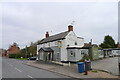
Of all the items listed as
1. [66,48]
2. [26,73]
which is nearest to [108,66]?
[26,73]

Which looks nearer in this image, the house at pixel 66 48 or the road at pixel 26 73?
the road at pixel 26 73

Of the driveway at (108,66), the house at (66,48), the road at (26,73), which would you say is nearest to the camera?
the road at (26,73)

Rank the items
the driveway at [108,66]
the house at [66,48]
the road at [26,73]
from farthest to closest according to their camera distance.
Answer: the house at [66,48]
the driveway at [108,66]
the road at [26,73]

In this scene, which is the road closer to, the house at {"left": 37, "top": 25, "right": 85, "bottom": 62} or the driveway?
the driveway

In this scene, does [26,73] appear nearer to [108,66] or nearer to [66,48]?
[108,66]

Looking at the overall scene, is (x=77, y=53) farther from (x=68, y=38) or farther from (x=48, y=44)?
(x=48, y=44)

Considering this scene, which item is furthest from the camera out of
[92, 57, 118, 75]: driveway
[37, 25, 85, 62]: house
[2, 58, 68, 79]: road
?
[37, 25, 85, 62]: house

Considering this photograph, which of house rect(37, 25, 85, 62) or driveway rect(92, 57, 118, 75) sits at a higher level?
house rect(37, 25, 85, 62)

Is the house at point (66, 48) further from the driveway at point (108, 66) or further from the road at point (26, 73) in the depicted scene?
the road at point (26, 73)

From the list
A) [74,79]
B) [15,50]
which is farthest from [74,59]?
[15,50]

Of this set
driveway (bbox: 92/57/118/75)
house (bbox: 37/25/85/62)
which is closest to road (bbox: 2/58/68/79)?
driveway (bbox: 92/57/118/75)

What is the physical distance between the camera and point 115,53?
54875 mm

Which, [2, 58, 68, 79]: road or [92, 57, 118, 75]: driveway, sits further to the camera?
[92, 57, 118, 75]: driveway

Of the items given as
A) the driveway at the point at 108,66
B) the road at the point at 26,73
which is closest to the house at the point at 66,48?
the driveway at the point at 108,66
